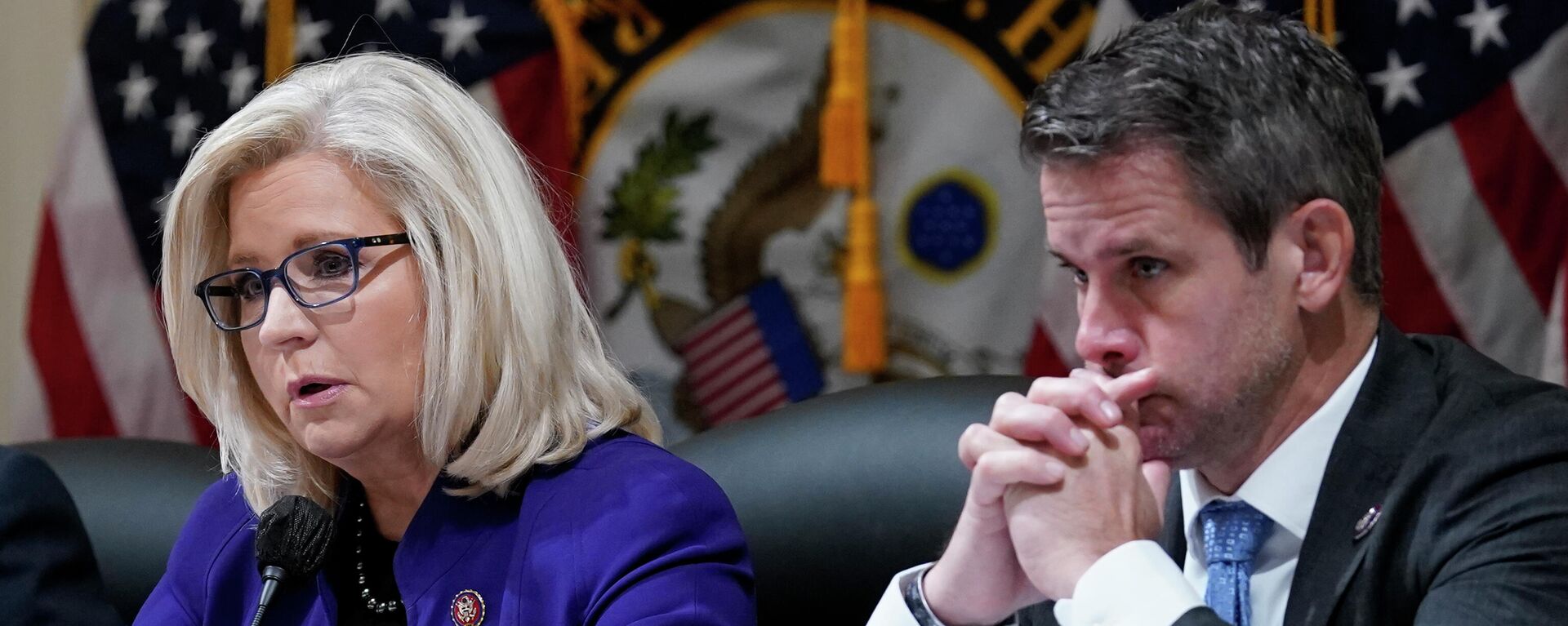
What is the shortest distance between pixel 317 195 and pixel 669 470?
0.50 metres

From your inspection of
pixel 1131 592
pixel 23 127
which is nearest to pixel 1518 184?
pixel 1131 592

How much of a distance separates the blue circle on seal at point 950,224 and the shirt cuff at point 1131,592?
1.69 meters

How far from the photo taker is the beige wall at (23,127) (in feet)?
12.6

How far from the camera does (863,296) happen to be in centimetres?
305

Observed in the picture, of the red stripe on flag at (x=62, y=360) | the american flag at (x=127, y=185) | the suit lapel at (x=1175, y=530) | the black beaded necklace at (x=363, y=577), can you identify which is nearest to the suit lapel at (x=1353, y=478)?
the suit lapel at (x=1175, y=530)

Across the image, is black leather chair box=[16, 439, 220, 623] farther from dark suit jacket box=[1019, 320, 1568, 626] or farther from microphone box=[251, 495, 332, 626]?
dark suit jacket box=[1019, 320, 1568, 626]

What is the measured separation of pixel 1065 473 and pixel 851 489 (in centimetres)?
88

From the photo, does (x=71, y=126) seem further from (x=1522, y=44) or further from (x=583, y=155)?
(x=1522, y=44)

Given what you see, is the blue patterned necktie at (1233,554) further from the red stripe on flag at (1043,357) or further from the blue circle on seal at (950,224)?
the blue circle on seal at (950,224)

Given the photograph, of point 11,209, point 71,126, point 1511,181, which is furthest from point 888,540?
point 11,209

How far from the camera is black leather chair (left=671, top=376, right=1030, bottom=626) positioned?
7.53 ft

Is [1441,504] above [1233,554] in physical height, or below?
above

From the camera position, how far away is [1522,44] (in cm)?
268

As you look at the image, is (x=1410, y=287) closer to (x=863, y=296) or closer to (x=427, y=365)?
(x=863, y=296)
